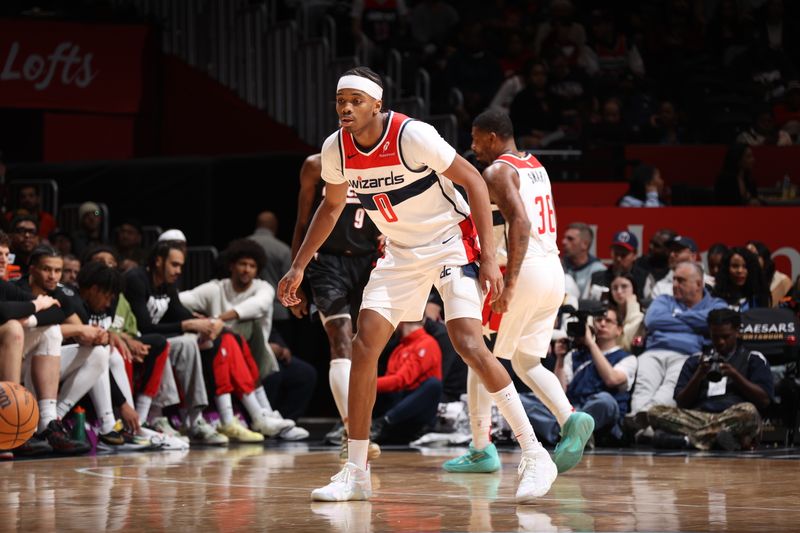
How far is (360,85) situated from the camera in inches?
249

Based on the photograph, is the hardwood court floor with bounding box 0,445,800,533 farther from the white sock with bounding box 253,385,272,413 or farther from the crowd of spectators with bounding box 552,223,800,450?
the white sock with bounding box 253,385,272,413

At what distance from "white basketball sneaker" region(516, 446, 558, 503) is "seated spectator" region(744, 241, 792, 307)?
5.03 m

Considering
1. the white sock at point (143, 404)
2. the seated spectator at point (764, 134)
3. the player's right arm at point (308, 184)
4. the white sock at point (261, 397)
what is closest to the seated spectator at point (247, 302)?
the white sock at point (261, 397)

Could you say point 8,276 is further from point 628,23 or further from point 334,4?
point 628,23

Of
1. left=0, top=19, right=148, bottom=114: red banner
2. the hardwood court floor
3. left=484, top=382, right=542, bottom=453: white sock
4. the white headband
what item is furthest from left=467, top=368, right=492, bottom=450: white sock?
left=0, top=19, right=148, bottom=114: red banner

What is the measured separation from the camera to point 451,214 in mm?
6535

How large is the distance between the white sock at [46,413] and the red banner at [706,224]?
4.95 m

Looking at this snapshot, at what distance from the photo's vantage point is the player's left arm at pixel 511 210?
7246 mm

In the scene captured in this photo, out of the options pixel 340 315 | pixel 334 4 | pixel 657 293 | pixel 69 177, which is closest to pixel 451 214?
pixel 340 315

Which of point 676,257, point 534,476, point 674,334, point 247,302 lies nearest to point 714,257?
point 676,257

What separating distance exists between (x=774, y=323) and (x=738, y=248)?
2.72 feet

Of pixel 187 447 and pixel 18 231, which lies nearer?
pixel 187 447

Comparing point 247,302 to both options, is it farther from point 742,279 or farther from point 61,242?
point 742,279

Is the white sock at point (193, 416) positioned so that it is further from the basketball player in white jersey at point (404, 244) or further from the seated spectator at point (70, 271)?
the basketball player in white jersey at point (404, 244)
